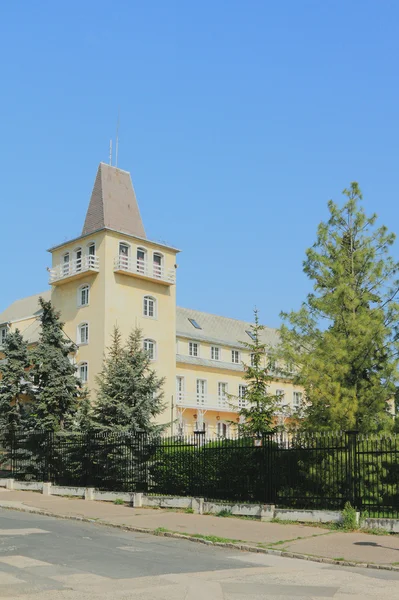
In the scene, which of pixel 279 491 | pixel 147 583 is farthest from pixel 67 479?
pixel 147 583

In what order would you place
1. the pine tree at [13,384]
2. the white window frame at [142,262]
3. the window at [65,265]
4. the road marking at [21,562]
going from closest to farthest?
1. the road marking at [21,562]
2. the pine tree at [13,384]
3. the white window frame at [142,262]
4. the window at [65,265]

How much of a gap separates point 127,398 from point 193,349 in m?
26.8

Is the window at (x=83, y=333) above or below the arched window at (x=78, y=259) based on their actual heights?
below

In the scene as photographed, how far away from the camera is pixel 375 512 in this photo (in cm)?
1688

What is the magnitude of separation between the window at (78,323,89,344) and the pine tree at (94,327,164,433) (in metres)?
15.4

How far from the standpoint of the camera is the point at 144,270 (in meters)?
45.6

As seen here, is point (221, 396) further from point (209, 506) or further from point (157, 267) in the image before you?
point (209, 506)

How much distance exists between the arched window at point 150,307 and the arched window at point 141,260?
1881mm

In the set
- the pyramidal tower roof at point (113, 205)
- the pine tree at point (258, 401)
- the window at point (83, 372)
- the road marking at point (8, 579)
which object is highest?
the pyramidal tower roof at point (113, 205)

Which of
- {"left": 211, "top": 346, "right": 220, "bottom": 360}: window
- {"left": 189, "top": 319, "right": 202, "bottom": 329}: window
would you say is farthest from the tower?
{"left": 189, "top": 319, "right": 202, "bottom": 329}: window

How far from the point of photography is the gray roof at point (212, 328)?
5597cm

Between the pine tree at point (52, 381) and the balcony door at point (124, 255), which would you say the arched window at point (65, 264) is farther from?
the pine tree at point (52, 381)

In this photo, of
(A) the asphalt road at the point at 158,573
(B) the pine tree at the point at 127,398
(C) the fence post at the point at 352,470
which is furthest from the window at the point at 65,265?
(A) the asphalt road at the point at 158,573

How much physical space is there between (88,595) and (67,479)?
1745cm
